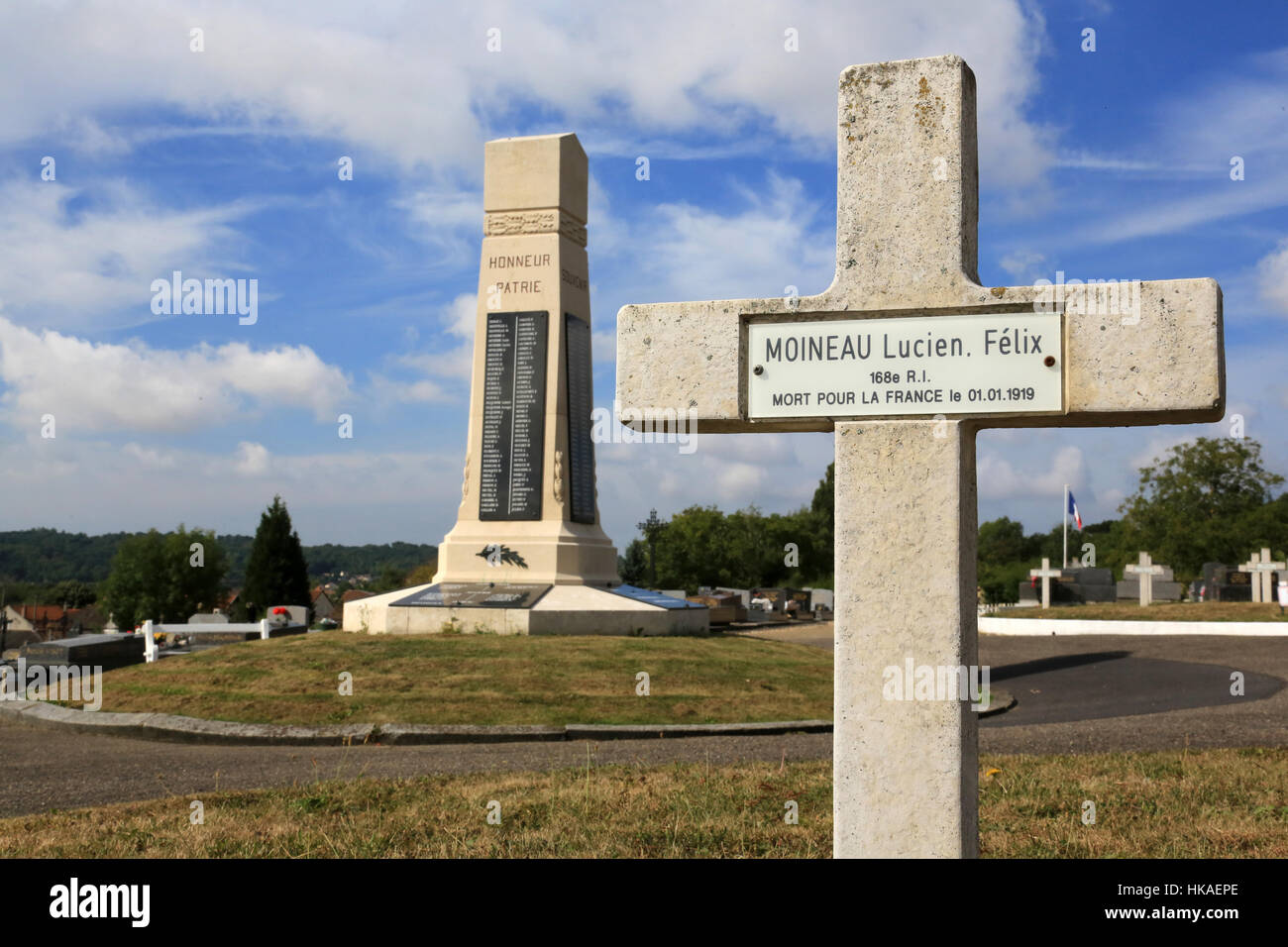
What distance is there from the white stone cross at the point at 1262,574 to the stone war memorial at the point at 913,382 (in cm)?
3242

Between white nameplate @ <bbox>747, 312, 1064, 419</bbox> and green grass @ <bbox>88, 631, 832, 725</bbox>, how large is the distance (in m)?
8.63

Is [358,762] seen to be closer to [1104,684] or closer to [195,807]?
[195,807]

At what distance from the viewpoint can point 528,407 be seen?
18.9 meters

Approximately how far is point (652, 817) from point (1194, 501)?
186ft

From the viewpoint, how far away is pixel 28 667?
62.8 feet

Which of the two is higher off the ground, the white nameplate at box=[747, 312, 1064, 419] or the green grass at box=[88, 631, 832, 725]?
the white nameplate at box=[747, 312, 1064, 419]

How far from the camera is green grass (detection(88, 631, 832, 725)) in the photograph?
40.5ft

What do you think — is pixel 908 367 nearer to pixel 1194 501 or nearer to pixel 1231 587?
pixel 1231 587

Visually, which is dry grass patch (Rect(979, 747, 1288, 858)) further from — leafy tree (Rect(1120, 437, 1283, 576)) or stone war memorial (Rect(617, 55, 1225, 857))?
leafy tree (Rect(1120, 437, 1283, 576))

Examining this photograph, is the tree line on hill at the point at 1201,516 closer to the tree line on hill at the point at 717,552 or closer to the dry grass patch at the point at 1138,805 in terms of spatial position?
the tree line on hill at the point at 717,552

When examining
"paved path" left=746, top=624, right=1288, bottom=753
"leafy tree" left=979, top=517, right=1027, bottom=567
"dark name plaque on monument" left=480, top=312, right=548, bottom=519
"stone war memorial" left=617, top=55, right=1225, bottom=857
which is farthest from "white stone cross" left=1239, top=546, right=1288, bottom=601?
"leafy tree" left=979, top=517, right=1027, bottom=567

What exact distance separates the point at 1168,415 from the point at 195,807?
17.5ft

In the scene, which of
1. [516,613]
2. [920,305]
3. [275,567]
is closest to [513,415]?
[516,613]

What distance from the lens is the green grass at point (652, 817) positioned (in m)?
4.70
